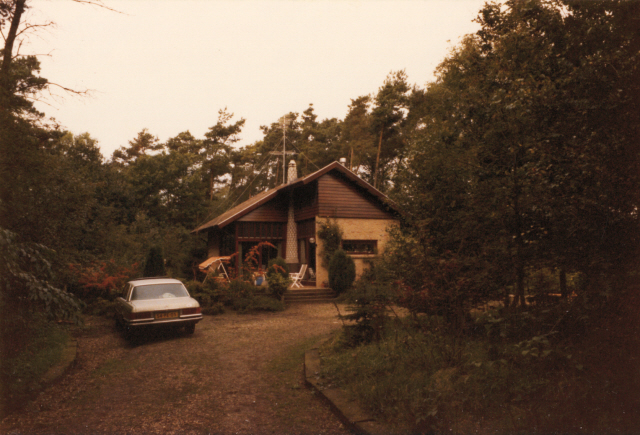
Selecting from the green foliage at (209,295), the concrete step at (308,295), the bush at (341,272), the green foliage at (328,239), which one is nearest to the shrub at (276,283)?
the concrete step at (308,295)

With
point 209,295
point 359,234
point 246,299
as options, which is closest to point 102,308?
point 209,295

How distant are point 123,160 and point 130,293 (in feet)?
159

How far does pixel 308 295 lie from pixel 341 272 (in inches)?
71.3

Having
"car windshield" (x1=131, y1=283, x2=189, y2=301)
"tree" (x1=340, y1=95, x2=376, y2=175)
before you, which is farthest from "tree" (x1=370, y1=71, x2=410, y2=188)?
"car windshield" (x1=131, y1=283, x2=189, y2=301)

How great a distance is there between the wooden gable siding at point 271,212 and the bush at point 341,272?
5.24 metres

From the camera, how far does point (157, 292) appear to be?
454 inches

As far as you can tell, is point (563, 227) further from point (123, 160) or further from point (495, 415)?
point (123, 160)

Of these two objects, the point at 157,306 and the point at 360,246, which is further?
the point at 360,246

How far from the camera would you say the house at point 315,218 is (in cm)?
2278

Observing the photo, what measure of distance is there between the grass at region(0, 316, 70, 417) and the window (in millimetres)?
15071

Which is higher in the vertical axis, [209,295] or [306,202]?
[306,202]

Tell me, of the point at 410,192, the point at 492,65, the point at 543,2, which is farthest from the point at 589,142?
the point at 410,192

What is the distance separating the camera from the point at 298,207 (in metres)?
24.9

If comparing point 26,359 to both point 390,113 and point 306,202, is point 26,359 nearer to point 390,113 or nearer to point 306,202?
point 306,202
